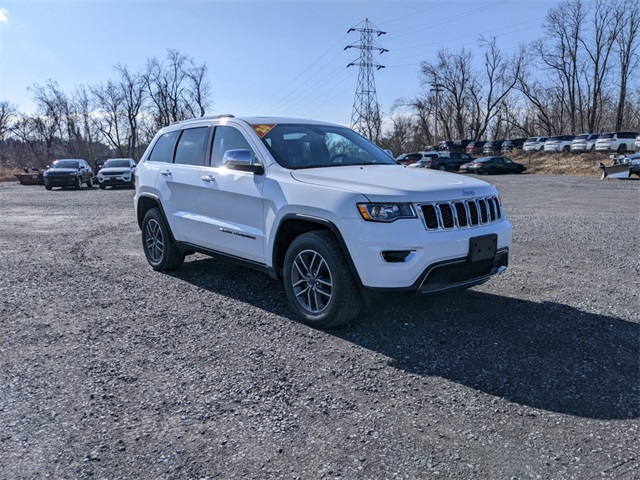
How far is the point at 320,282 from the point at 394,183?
40.1 inches

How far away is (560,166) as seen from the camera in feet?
132

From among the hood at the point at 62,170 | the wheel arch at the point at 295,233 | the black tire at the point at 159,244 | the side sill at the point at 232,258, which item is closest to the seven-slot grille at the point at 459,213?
the wheel arch at the point at 295,233

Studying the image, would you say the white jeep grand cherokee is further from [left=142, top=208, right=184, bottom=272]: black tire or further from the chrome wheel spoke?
[left=142, top=208, right=184, bottom=272]: black tire

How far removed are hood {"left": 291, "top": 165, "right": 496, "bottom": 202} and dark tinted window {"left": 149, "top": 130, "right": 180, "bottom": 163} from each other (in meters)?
2.38

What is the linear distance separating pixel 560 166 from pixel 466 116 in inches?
1527

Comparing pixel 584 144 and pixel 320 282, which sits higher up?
pixel 584 144

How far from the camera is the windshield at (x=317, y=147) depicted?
497cm

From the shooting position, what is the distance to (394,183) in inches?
165

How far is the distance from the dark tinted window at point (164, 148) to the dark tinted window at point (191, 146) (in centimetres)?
19

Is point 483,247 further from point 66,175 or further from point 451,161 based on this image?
point 451,161

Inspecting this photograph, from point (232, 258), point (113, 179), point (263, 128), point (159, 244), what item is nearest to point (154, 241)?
point (159, 244)

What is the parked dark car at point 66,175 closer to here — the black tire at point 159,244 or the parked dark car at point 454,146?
the black tire at point 159,244

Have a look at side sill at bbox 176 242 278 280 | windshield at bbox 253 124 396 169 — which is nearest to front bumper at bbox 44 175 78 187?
side sill at bbox 176 242 278 280

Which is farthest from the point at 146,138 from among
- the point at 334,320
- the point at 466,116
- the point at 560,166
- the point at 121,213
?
the point at 334,320
